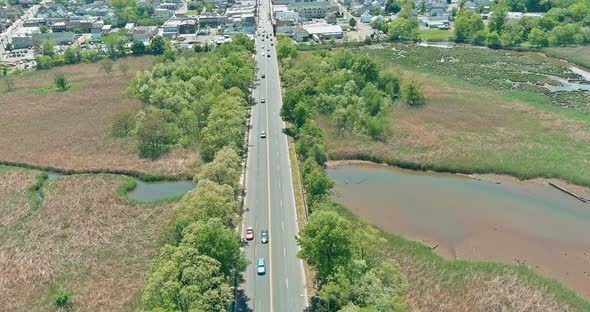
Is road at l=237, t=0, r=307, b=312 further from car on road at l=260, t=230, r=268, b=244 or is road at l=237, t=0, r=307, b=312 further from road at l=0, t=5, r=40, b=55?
road at l=0, t=5, r=40, b=55

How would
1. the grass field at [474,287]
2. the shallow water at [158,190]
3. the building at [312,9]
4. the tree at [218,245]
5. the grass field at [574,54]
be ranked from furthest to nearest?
the building at [312,9]
the grass field at [574,54]
the shallow water at [158,190]
the grass field at [474,287]
the tree at [218,245]

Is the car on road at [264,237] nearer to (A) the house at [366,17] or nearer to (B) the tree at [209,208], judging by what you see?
(B) the tree at [209,208]

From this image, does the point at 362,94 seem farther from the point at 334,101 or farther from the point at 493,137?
the point at 493,137

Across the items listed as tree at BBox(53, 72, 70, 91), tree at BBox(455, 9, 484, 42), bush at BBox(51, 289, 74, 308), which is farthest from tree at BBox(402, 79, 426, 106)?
tree at BBox(53, 72, 70, 91)

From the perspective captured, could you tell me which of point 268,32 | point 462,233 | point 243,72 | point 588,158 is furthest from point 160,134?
point 268,32

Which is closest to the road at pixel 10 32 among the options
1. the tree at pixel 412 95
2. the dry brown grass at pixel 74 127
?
the dry brown grass at pixel 74 127

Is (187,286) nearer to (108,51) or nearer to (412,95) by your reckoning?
(412,95)
